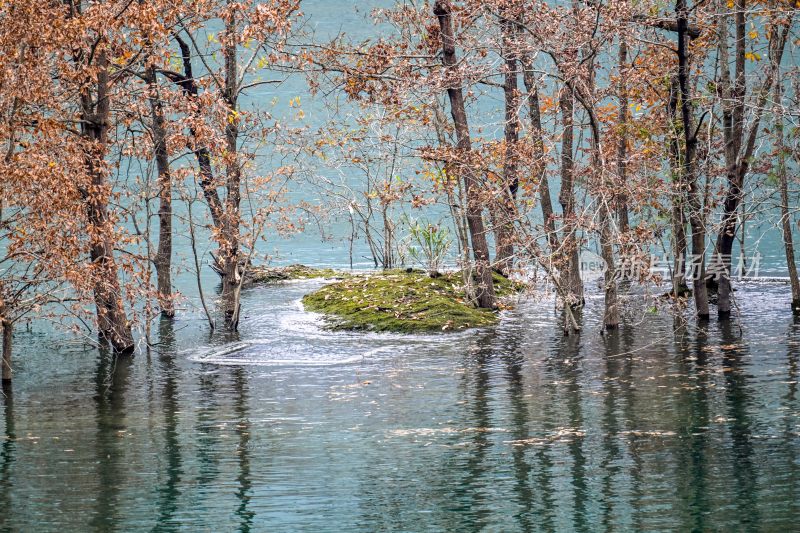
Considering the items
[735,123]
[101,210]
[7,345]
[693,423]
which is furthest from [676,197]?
[7,345]

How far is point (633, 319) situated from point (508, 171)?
471 centimetres

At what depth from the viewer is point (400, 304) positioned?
24125 mm

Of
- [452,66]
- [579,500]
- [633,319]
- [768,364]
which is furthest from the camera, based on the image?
[633,319]

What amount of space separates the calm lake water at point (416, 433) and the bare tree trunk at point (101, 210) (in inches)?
54.1

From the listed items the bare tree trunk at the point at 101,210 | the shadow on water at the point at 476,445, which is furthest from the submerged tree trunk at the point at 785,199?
the bare tree trunk at the point at 101,210

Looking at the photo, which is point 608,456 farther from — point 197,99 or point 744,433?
point 197,99

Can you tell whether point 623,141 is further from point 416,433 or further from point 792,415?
point 416,433

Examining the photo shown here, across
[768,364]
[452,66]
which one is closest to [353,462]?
[768,364]

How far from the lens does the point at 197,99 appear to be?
65.3ft

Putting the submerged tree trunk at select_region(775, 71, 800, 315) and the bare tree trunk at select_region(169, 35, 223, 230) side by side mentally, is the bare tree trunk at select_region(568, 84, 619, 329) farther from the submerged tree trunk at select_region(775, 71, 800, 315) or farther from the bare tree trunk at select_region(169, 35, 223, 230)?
the bare tree trunk at select_region(169, 35, 223, 230)

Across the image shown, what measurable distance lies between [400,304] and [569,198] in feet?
15.7

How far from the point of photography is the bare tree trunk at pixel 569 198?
20141 mm

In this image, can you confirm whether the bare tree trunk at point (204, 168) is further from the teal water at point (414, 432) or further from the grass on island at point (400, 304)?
the grass on island at point (400, 304)

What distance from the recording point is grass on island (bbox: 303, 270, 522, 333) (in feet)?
75.2
